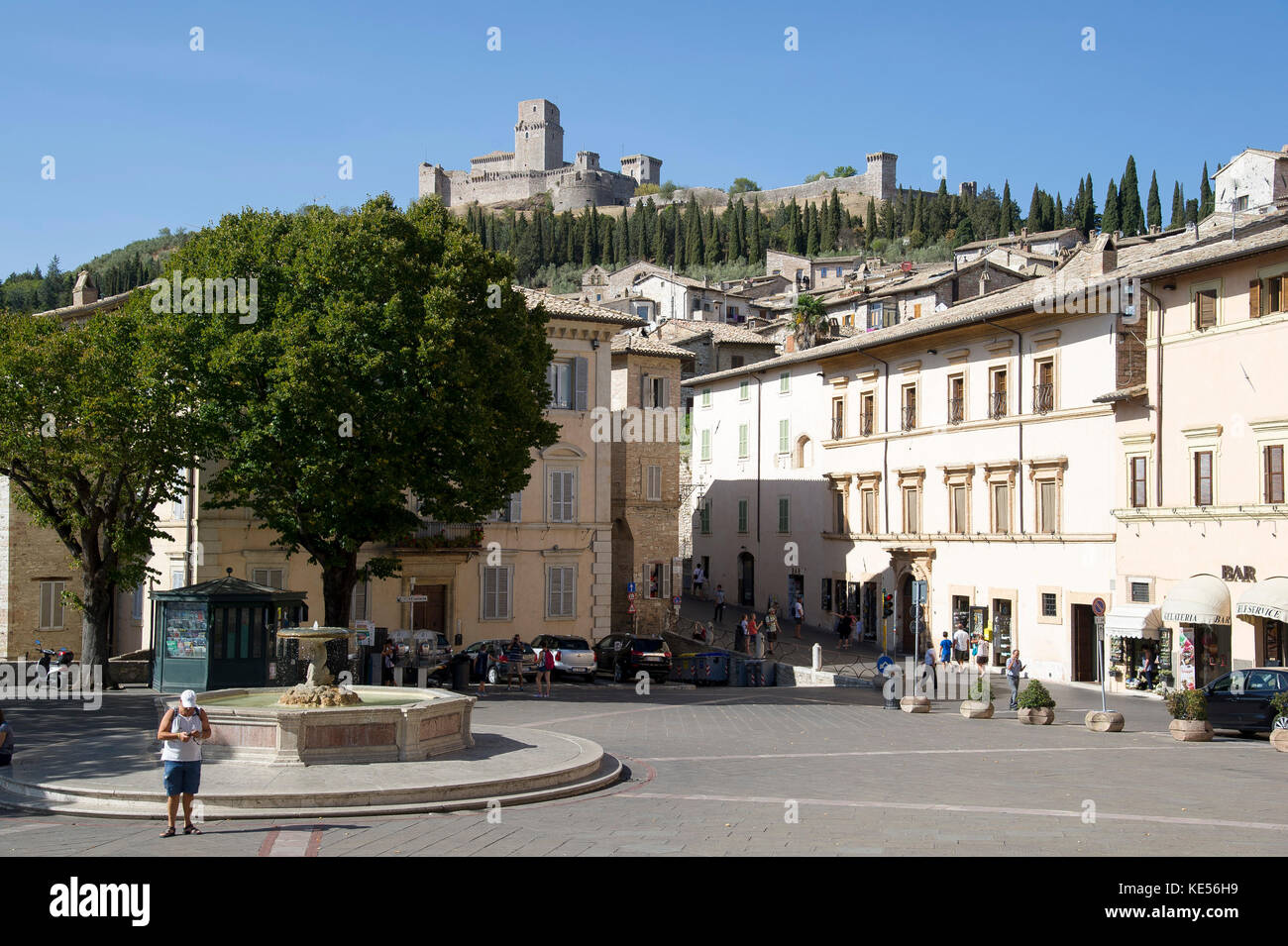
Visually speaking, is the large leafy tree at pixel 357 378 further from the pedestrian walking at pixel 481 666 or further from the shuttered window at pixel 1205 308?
the shuttered window at pixel 1205 308

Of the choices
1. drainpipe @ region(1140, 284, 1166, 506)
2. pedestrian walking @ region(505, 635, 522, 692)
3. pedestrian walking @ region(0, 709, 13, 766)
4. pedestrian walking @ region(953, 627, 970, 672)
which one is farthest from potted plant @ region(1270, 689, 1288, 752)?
pedestrian walking @ region(0, 709, 13, 766)

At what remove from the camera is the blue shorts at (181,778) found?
13297 mm

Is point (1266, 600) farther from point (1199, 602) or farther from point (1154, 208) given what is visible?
point (1154, 208)

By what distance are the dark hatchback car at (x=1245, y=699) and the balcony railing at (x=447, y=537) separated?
23.4 m

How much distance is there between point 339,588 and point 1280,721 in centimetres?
2227

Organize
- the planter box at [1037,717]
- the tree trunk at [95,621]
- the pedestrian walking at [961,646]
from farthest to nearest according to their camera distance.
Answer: the pedestrian walking at [961,646], the tree trunk at [95,621], the planter box at [1037,717]

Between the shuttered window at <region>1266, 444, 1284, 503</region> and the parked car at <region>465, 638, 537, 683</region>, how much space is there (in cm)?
2090

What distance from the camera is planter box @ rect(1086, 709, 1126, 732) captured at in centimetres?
2634

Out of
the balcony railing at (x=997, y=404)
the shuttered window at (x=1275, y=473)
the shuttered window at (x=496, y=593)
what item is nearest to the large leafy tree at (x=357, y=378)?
the shuttered window at (x=496, y=593)

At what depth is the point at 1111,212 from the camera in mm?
129750

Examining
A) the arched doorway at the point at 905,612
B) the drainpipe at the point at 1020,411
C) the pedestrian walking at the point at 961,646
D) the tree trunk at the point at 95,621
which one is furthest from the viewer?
the arched doorway at the point at 905,612

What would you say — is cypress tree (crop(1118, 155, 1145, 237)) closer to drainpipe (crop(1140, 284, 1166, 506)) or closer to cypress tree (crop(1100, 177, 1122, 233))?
cypress tree (crop(1100, 177, 1122, 233))

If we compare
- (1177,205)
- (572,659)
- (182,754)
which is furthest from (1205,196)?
(182,754)
